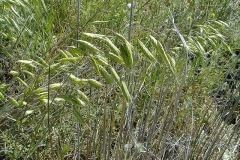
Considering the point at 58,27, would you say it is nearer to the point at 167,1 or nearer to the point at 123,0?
the point at 123,0

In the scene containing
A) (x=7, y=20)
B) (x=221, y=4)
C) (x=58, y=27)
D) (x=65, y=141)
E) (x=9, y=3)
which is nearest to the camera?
(x=9, y=3)

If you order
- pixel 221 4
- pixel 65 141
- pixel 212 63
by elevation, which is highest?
pixel 221 4

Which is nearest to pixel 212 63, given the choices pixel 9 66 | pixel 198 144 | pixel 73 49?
pixel 198 144

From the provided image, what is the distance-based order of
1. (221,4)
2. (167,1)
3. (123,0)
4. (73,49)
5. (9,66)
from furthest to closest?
(167,1)
(221,4)
(123,0)
(9,66)
(73,49)

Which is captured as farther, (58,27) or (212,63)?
(58,27)

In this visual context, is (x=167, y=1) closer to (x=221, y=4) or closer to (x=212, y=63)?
(x=221, y=4)

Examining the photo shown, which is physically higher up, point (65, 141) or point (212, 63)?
point (212, 63)

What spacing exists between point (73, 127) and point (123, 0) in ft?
3.35

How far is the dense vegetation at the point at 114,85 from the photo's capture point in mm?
1044

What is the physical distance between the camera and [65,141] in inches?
57.8

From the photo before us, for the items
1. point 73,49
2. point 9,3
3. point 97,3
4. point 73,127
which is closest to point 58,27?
point 97,3

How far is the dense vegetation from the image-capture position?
1.04 metres

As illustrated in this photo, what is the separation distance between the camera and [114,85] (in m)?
1.34

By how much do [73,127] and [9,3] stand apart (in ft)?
1.79
